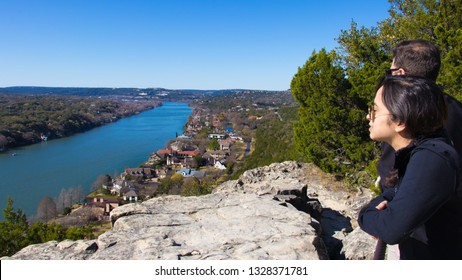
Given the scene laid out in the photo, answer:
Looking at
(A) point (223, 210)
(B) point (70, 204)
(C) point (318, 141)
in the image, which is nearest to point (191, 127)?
(B) point (70, 204)

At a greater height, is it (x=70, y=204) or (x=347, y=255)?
(x=347, y=255)

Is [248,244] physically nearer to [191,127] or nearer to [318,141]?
[318,141]

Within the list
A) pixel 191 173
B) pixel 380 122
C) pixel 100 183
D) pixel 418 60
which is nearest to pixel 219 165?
pixel 191 173

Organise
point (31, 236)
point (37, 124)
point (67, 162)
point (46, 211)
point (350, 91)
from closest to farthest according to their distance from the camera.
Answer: point (31, 236), point (350, 91), point (46, 211), point (67, 162), point (37, 124)

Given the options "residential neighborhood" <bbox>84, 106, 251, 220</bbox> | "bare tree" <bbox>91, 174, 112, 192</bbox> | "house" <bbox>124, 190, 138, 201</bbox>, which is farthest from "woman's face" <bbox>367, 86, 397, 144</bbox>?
"bare tree" <bbox>91, 174, 112, 192</bbox>

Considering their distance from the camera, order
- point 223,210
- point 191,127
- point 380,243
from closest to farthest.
A: point 380,243, point 223,210, point 191,127

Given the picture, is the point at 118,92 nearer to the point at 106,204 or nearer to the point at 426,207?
the point at 106,204
